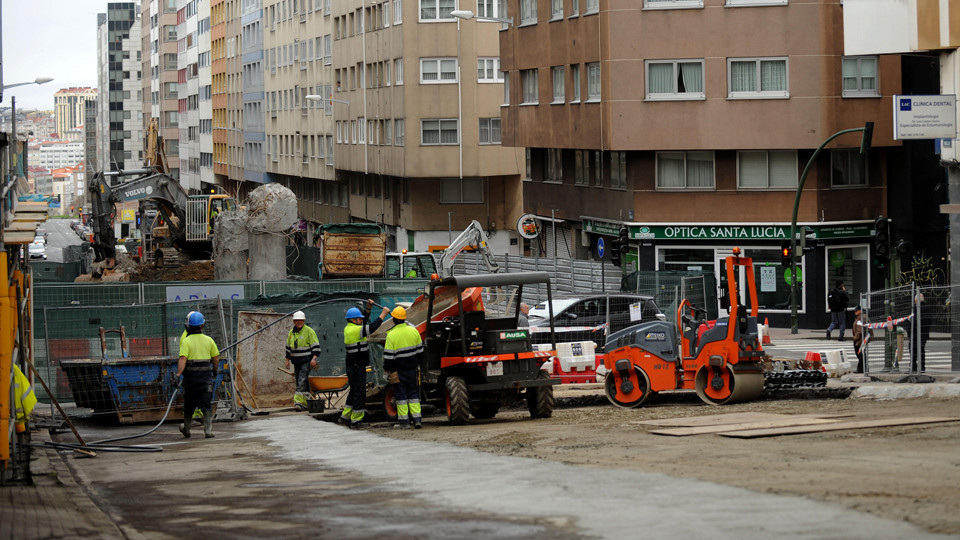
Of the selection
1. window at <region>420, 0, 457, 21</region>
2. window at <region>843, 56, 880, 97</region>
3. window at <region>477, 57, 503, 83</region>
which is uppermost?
window at <region>420, 0, 457, 21</region>

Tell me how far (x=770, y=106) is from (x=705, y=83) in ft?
6.77

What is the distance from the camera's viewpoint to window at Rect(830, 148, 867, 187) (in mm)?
42188

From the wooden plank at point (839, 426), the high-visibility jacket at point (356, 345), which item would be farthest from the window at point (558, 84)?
the wooden plank at point (839, 426)

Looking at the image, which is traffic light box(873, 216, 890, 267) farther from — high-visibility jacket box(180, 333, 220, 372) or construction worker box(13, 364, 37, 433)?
construction worker box(13, 364, 37, 433)

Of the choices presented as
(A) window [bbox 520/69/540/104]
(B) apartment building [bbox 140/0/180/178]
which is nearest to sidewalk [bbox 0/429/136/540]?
(A) window [bbox 520/69/540/104]

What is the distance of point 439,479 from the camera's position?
510 inches

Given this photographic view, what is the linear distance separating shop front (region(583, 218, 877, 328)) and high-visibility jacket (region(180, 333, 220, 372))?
25.0 metres

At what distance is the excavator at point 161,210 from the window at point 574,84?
509 inches

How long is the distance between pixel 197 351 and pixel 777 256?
26.4 metres

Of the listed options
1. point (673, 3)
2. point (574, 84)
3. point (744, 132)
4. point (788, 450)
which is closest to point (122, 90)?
point (574, 84)

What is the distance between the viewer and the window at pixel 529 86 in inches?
2004

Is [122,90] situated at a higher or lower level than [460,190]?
higher

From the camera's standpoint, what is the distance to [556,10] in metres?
48.2

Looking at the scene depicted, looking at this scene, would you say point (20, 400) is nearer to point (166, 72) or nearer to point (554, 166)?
point (554, 166)
